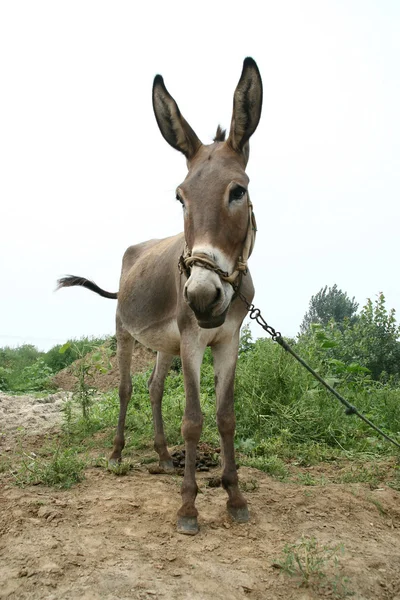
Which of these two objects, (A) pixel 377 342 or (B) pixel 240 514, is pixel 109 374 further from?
(B) pixel 240 514

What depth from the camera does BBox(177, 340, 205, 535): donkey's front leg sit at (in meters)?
3.54

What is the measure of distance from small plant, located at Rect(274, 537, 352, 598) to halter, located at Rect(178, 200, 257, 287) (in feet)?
5.33

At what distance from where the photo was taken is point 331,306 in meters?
15.2

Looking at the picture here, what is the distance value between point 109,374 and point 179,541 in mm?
6969

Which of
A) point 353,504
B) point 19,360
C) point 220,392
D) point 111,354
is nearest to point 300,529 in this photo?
point 353,504

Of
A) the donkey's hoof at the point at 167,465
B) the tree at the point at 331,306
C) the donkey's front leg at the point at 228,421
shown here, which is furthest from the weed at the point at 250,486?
the tree at the point at 331,306

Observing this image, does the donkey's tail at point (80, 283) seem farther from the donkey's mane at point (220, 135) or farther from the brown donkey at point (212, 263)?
the donkey's mane at point (220, 135)

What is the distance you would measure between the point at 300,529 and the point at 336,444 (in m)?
2.55

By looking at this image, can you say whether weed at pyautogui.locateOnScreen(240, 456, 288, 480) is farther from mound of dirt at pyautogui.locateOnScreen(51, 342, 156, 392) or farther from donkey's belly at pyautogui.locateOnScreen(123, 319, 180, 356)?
mound of dirt at pyautogui.locateOnScreen(51, 342, 156, 392)

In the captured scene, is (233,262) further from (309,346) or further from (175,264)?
(309,346)

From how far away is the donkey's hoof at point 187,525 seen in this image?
350 centimetres

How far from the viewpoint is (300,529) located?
364cm

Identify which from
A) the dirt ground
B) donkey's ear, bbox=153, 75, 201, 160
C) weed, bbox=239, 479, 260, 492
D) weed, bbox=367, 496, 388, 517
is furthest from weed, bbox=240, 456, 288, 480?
donkey's ear, bbox=153, 75, 201, 160

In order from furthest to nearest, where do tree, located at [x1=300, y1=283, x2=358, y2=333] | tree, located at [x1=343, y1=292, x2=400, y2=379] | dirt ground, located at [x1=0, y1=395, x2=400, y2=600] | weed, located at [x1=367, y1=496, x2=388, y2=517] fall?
tree, located at [x1=300, y1=283, x2=358, y2=333]
tree, located at [x1=343, y1=292, x2=400, y2=379]
weed, located at [x1=367, y1=496, x2=388, y2=517]
dirt ground, located at [x1=0, y1=395, x2=400, y2=600]
